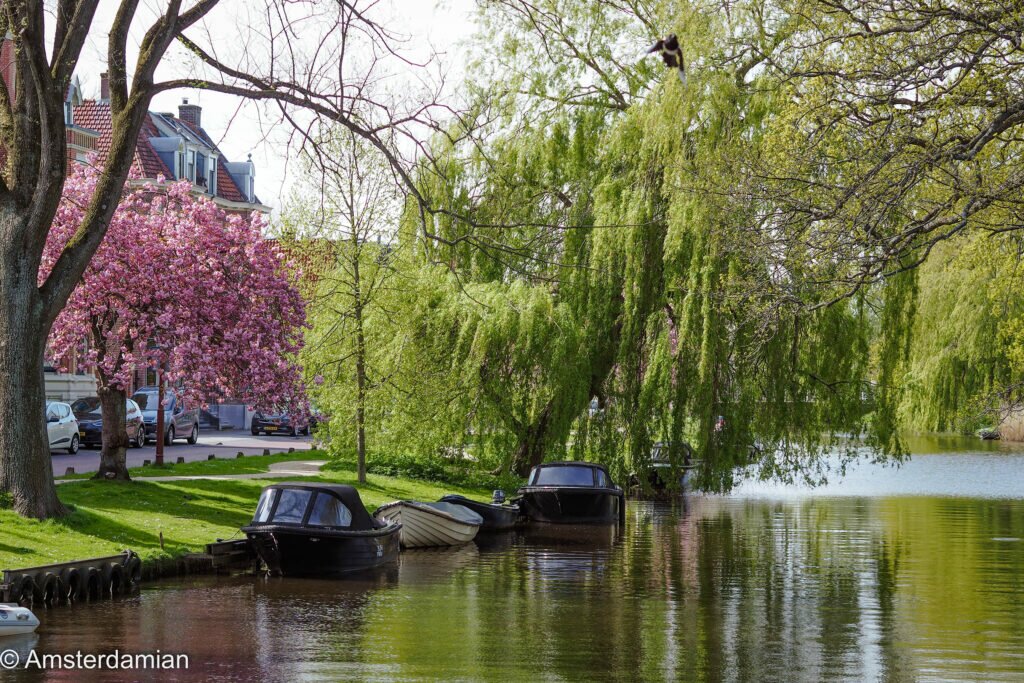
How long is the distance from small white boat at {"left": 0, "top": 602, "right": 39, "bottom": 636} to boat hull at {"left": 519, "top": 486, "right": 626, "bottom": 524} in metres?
17.9

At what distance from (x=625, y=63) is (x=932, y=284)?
23513 mm

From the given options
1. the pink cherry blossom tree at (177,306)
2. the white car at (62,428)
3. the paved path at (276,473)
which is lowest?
the paved path at (276,473)

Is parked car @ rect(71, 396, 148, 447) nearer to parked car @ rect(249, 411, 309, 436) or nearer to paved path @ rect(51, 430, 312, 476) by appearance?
paved path @ rect(51, 430, 312, 476)

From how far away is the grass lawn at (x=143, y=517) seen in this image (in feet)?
60.3

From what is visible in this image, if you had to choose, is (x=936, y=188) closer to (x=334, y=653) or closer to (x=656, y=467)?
(x=334, y=653)

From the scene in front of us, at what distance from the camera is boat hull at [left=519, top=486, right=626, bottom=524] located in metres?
31.3

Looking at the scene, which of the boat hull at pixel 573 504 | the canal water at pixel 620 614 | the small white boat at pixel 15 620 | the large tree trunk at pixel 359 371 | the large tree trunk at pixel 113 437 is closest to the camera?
the canal water at pixel 620 614

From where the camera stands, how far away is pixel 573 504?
31.4 metres

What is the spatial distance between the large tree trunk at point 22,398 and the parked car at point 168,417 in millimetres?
27612

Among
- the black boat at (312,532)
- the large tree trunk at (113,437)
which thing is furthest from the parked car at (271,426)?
the black boat at (312,532)

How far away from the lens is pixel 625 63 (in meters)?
33.0

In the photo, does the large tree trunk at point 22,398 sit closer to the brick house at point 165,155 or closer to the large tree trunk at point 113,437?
the large tree trunk at point 113,437

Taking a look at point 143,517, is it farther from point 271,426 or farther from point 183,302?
point 271,426

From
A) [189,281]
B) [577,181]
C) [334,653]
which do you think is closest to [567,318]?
[577,181]
